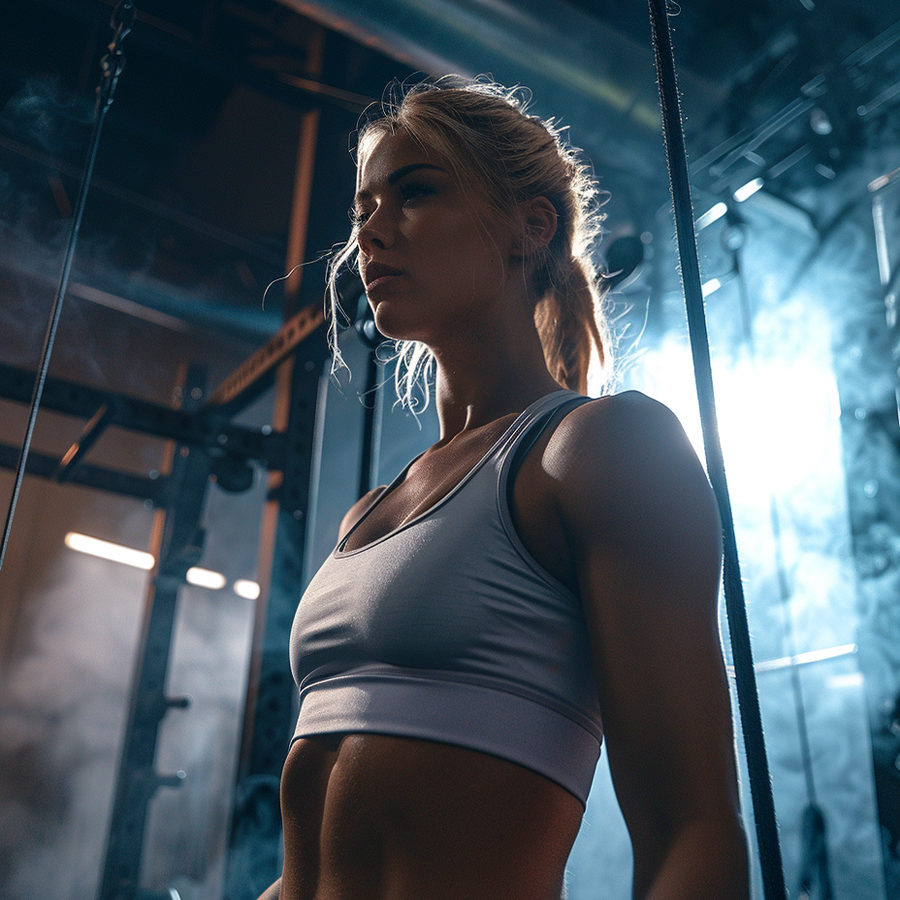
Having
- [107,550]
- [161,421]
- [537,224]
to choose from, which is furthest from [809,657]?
[107,550]

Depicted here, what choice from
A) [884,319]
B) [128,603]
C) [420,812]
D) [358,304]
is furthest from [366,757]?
[128,603]

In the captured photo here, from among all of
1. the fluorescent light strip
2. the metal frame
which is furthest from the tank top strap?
the fluorescent light strip

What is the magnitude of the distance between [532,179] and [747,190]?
2.41m

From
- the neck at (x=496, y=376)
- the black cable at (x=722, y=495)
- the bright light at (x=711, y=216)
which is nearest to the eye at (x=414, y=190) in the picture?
the neck at (x=496, y=376)

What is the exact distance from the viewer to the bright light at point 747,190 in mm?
2859

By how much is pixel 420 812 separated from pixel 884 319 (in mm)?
2574

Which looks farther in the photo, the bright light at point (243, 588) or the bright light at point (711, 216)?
the bright light at point (243, 588)

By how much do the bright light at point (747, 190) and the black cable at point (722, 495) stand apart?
2553 millimetres

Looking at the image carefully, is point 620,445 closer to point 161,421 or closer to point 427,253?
point 427,253

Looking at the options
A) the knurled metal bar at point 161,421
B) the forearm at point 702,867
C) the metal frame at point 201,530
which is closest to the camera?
the forearm at point 702,867

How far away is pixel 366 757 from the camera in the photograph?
0.52 m

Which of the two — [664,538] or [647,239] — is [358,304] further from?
[647,239]

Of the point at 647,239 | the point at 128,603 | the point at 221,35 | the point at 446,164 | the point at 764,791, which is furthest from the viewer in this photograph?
the point at 128,603

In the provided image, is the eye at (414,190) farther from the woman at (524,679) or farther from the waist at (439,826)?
the waist at (439,826)
